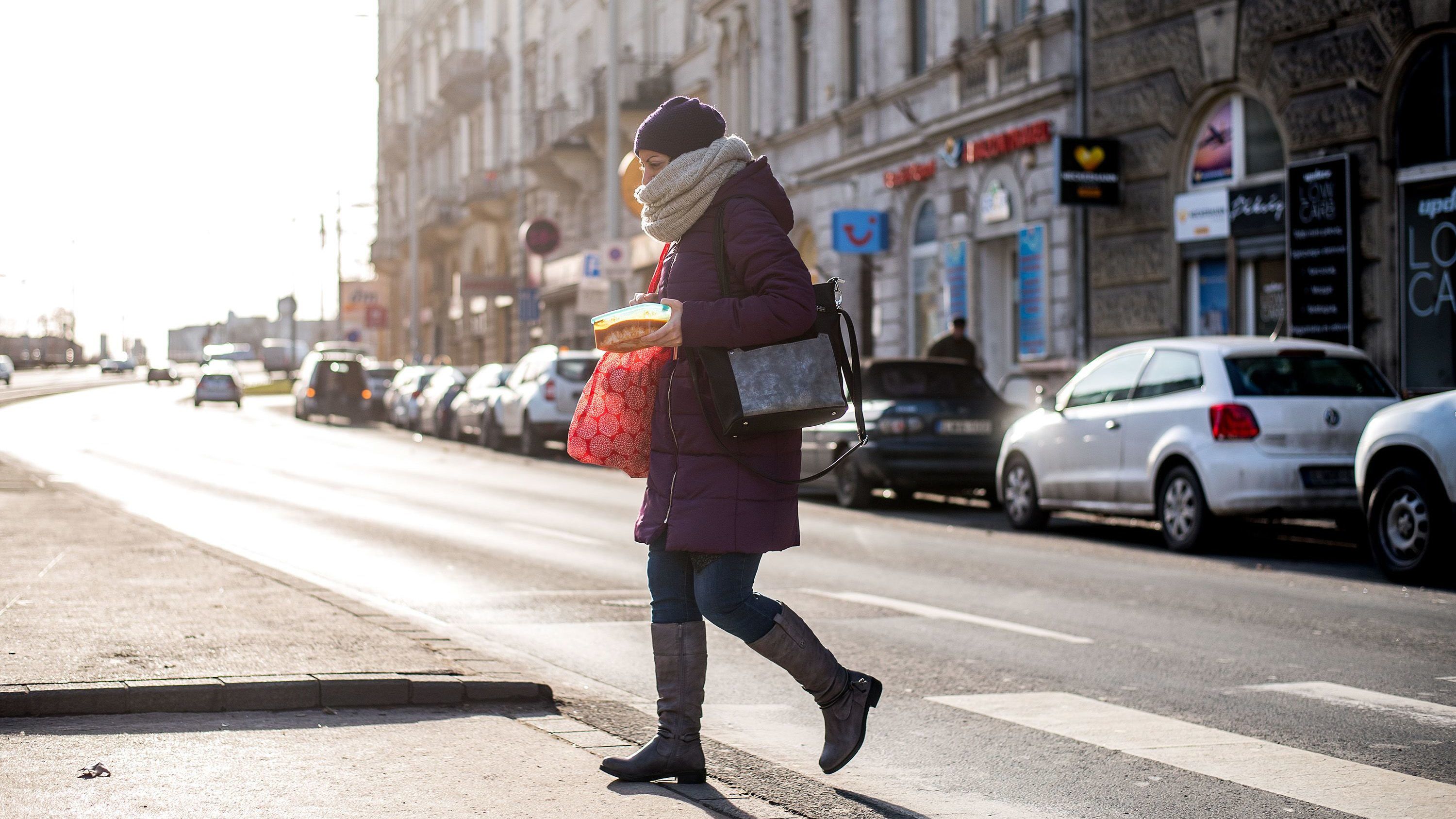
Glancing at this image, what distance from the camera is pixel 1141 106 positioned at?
73.0 ft

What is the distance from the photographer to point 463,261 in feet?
220

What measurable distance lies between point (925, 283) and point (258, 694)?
23473mm

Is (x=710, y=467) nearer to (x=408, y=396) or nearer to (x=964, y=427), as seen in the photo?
(x=964, y=427)

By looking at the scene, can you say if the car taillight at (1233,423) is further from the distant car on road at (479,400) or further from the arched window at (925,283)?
the distant car on road at (479,400)

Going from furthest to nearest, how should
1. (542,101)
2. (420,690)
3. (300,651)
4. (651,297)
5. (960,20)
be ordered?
(542,101), (960,20), (300,651), (420,690), (651,297)

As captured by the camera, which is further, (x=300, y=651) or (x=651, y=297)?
(x=300, y=651)

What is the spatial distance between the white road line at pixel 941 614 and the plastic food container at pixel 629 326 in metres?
4.27

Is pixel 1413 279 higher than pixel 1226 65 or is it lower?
lower

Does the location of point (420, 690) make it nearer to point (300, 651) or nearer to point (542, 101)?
point (300, 651)

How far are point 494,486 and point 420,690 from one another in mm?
14942

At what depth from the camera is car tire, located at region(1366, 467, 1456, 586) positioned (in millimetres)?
10492

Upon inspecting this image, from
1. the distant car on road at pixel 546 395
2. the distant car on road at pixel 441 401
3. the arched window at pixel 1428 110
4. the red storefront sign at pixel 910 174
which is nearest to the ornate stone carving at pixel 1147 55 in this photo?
the arched window at pixel 1428 110

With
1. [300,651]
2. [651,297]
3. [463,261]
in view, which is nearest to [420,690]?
[300,651]

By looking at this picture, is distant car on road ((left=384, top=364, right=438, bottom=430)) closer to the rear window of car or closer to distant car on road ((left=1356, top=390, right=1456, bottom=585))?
the rear window of car
